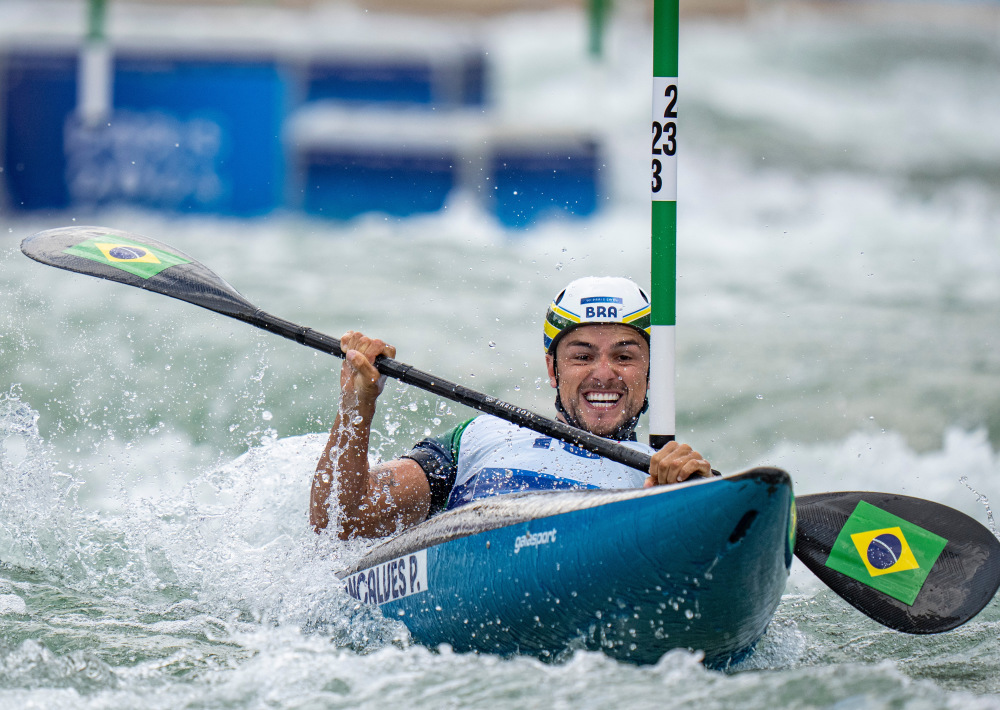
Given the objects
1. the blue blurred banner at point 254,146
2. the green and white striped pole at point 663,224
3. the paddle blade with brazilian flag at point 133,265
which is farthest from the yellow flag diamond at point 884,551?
the blue blurred banner at point 254,146

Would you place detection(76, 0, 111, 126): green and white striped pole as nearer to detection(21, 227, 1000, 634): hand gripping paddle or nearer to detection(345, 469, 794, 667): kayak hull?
detection(21, 227, 1000, 634): hand gripping paddle

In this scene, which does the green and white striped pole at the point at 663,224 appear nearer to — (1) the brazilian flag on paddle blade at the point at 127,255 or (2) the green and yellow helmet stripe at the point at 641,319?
(2) the green and yellow helmet stripe at the point at 641,319

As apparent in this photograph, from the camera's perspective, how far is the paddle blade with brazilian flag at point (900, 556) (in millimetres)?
2994

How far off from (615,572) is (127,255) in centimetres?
228

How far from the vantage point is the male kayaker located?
331 centimetres

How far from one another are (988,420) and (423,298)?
5.59m

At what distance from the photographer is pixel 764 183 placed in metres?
21.2

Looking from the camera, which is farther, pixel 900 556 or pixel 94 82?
pixel 94 82

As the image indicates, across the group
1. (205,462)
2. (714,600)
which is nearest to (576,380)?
(714,600)

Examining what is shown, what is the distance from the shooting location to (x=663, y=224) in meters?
3.53

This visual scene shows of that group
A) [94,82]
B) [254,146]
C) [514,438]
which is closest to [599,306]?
[514,438]

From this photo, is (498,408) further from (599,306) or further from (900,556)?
(900,556)

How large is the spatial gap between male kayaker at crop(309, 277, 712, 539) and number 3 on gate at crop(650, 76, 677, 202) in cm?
36

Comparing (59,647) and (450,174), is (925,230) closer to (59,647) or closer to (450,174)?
(450,174)
